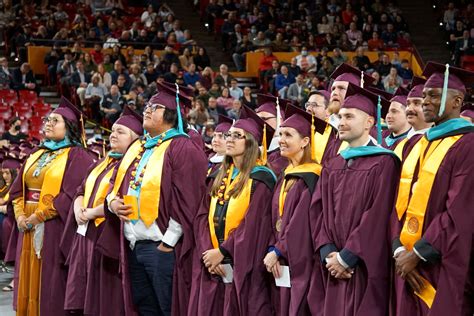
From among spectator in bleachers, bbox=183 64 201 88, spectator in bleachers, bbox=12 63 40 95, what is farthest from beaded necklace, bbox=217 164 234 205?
spectator in bleachers, bbox=12 63 40 95

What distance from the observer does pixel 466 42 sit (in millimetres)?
20766

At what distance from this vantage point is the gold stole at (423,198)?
15.5ft

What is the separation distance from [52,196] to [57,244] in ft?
1.30

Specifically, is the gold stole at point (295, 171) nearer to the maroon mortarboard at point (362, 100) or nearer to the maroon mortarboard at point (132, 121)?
the maroon mortarboard at point (362, 100)

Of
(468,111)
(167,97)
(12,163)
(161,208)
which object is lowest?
(12,163)

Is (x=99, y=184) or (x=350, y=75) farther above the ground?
(x=350, y=75)

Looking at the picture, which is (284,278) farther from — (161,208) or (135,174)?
(135,174)

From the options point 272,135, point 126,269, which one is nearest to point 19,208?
point 126,269

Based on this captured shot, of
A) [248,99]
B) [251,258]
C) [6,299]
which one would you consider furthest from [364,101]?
[248,99]

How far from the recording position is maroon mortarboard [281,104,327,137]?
5.75 m

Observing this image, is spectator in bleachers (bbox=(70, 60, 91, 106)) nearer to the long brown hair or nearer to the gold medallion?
the long brown hair

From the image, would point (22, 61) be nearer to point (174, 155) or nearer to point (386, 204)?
point (174, 155)

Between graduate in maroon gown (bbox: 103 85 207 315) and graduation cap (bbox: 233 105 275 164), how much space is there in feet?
1.68

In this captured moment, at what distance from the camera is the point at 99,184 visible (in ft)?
23.6
